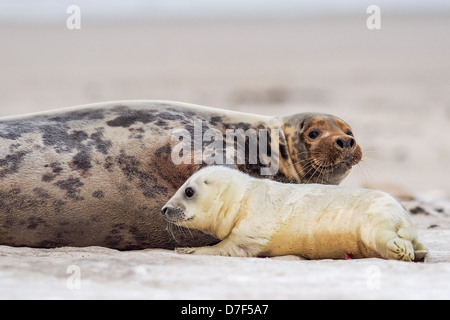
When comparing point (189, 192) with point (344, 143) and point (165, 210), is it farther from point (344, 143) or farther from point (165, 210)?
point (344, 143)

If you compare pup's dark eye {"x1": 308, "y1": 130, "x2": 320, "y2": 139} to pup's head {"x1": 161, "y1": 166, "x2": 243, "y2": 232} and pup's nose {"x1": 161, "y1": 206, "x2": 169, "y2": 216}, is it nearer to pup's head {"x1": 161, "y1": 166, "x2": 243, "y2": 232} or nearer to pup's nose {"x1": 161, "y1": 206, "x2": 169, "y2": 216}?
pup's head {"x1": 161, "y1": 166, "x2": 243, "y2": 232}

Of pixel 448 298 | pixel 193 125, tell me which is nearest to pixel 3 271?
pixel 448 298

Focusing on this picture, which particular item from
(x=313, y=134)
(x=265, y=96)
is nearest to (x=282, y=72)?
(x=265, y=96)

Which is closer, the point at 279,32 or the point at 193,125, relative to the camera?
the point at 193,125

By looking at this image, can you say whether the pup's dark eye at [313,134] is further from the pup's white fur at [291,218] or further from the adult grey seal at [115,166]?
the pup's white fur at [291,218]

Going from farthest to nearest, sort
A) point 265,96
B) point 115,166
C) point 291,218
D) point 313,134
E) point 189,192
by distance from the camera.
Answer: point 265,96
point 313,134
point 115,166
point 189,192
point 291,218

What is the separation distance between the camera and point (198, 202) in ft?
14.1

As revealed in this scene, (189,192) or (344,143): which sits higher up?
(344,143)

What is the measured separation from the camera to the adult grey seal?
15.2 ft

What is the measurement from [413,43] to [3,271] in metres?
23.6

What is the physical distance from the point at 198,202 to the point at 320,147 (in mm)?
1181
